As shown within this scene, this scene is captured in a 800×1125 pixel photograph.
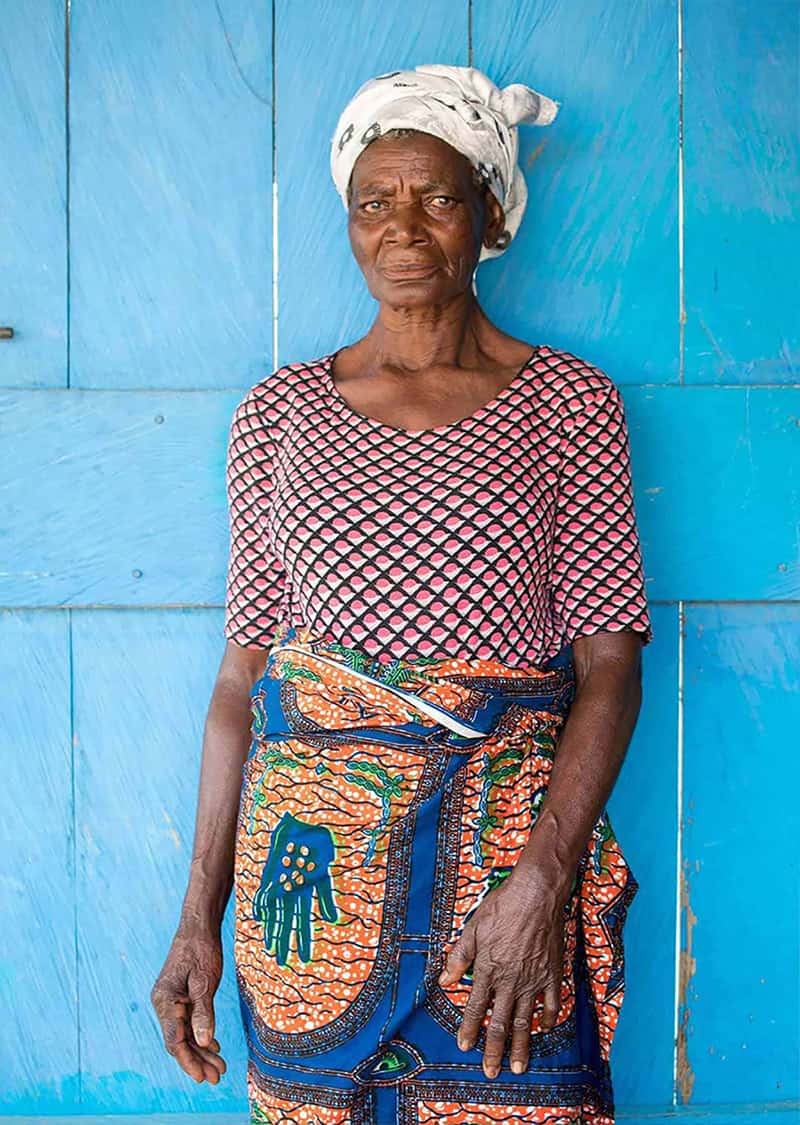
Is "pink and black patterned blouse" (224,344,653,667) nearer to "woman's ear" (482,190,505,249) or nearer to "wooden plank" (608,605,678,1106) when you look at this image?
"woman's ear" (482,190,505,249)

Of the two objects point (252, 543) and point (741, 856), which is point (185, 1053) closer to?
point (252, 543)

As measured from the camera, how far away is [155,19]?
5.95ft

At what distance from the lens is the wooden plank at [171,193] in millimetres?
1816

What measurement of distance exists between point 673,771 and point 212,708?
2.52ft

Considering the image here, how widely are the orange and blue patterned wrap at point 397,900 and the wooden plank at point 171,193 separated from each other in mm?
697

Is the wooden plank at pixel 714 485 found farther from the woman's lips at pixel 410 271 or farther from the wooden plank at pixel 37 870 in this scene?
the wooden plank at pixel 37 870

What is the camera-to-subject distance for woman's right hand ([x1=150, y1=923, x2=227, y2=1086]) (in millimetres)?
1439

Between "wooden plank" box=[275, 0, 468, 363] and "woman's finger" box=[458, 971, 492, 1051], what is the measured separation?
101 cm

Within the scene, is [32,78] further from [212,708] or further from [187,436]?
[212,708]

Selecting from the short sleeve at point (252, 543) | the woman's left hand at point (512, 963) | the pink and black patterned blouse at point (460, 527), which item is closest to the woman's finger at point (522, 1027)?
the woman's left hand at point (512, 963)

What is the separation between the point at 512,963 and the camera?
1293 mm

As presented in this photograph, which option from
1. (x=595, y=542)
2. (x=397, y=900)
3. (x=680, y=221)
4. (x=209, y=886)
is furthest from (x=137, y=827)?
(x=680, y=221)

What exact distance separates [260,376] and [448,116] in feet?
1.73

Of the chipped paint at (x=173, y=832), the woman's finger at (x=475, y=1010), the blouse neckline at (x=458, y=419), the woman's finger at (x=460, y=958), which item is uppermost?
the blouse neckline at (x=458, y=419)
